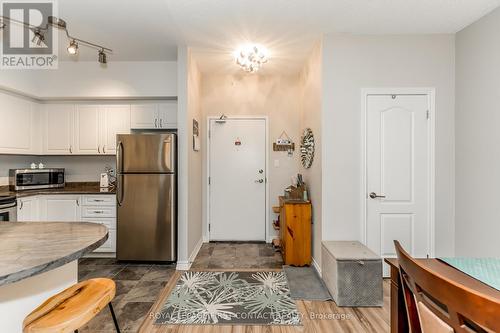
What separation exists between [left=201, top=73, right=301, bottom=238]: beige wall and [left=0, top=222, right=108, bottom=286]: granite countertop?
280cm

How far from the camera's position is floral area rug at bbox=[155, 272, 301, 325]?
6.97ft

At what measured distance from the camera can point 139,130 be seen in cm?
390

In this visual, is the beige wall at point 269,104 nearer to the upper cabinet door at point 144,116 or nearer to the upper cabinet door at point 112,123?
the upper cabinet door at point 144,116

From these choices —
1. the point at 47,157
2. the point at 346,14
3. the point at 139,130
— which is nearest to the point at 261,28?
the point at 346,14

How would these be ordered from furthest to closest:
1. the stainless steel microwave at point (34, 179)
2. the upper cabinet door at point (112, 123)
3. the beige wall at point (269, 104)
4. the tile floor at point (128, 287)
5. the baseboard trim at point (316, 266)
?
the beige wall at point (269, 104), the upper cabinet door at point (112, 123), the stainless steel microwave at point (34, 179), the baseboard trim at point (316, 266), the tile floor at point (128, 287)

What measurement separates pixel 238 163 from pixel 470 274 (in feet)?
11.0

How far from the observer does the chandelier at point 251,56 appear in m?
3.17

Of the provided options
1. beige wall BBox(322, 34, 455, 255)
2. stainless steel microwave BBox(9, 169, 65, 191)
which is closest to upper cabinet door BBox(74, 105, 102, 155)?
stainless steel microwave BBox(9, 169, 65, 191)

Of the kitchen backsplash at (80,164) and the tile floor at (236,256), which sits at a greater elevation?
the kitchen backsplash at (80,164)

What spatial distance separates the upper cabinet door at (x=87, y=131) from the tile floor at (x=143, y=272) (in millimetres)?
1583

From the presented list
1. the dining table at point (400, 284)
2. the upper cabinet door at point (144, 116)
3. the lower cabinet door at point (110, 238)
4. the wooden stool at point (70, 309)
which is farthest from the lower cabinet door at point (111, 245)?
the dining table at point (400, 284)

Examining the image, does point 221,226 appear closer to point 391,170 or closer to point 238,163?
point 238,163

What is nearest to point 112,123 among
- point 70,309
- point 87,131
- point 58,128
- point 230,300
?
point 87,131

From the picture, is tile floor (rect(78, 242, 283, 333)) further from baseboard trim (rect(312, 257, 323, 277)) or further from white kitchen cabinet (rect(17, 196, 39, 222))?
white kitchen cabinet (rect(17, 196, 39, 222))
